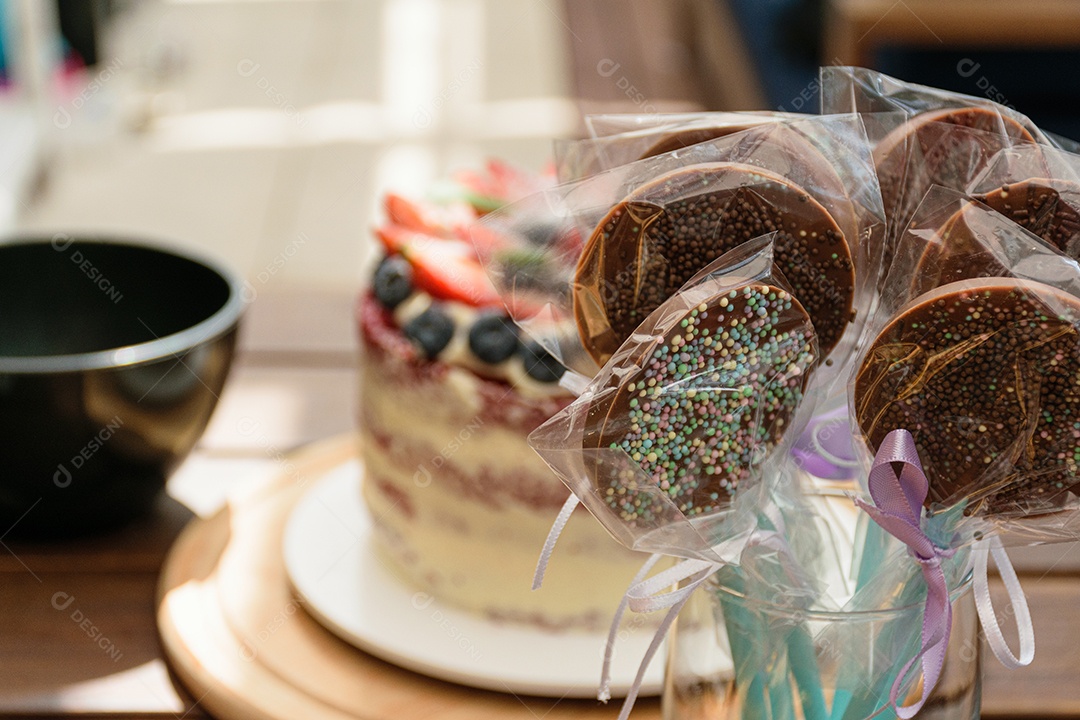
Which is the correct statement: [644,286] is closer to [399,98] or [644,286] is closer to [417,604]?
[417,604]

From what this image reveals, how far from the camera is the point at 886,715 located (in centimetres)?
55

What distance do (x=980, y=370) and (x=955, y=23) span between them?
6.42ft

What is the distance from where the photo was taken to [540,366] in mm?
767

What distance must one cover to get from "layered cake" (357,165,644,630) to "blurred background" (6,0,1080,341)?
1.00 metres

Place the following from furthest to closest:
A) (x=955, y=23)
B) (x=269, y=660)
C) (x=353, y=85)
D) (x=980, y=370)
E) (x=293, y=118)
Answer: (x=353, y=85)
(x=293, y=118)
(x=955, y=23)
(x=269, y=660)
(x=980, y=370)

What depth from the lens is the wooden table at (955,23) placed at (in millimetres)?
2213

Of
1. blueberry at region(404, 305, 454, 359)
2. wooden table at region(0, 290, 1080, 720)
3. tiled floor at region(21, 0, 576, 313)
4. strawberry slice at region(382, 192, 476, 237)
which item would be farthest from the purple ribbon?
tiled floor at region(21, 0, 576, 313)

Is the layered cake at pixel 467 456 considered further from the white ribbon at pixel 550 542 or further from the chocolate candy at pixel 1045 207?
the chocolate candy at pixel 1045 207

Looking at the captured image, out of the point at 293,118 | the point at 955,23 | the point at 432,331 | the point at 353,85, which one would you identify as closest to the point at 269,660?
the point at 432,331

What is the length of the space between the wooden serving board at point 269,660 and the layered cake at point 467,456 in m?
0.09

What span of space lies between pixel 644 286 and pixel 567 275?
0.06 meters

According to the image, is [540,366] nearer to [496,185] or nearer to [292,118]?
[496,185]

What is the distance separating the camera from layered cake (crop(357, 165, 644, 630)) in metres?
0.77

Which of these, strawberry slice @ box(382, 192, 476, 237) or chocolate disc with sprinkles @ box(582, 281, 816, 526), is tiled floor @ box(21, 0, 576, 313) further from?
chocolate disc with sprinkles @ box(582, 281, 816, 526)
